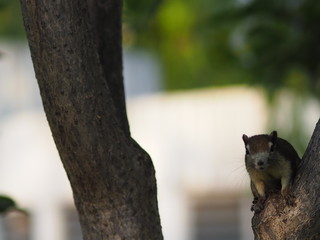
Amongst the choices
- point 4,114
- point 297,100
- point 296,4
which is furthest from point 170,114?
point 296,4

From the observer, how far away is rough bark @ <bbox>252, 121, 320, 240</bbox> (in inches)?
159

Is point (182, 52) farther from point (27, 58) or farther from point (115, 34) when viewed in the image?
point (115, 34)

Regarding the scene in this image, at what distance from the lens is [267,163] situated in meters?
4.65

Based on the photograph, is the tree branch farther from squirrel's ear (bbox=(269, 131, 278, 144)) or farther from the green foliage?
the green foliage

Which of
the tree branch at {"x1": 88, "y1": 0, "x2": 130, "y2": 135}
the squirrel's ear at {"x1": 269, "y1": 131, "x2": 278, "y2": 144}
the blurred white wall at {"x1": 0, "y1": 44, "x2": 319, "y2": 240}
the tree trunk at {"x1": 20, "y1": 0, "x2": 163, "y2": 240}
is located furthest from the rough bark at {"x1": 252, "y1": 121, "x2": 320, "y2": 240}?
the blurred white wall at {"x1": 0, "y1": 44, "x2": 319, "y2": 240}

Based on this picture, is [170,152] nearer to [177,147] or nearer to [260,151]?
[177,147]

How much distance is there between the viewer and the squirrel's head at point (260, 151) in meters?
4.65

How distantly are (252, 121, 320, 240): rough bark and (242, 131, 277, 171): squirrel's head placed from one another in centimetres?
53

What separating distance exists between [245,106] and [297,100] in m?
6.27

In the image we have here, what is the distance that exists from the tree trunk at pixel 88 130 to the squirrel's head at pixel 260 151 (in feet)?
1.83

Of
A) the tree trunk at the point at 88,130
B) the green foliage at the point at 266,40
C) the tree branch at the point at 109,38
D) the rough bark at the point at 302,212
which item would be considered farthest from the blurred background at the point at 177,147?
the rough bark at the point at 302,212

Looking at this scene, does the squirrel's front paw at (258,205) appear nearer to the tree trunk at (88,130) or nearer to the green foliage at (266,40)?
the tree trunk at (88,130)

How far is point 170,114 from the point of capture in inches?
591

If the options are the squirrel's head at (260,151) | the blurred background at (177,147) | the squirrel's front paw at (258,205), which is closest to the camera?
the squirrel's front paw at (258,205)
